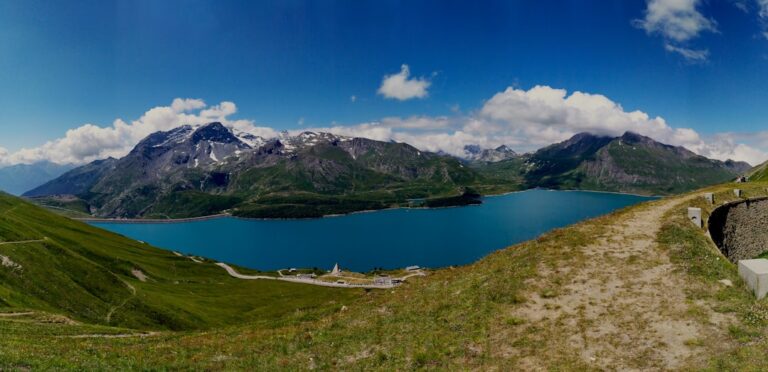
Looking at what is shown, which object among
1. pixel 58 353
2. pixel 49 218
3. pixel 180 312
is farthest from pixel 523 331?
pixel 49 218

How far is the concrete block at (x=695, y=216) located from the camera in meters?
32.9

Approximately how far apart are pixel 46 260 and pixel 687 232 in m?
85.7

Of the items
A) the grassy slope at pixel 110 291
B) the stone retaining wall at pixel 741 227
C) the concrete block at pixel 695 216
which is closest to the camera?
the concrete block at pixel 695 216

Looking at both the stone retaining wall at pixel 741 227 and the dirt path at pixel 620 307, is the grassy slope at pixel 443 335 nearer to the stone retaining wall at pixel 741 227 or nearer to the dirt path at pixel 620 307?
the dirt path at pixel 620 307

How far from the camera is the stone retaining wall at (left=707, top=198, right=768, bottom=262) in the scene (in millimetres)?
37812

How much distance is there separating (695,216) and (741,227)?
13263mm

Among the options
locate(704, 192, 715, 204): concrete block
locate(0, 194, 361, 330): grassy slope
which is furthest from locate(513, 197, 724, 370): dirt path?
locate(704, 192, 715, 204): concrete block

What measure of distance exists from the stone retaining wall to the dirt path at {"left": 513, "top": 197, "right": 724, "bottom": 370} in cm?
1513

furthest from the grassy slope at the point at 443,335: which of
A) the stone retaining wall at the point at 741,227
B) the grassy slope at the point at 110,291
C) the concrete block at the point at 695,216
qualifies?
the stone retaining wall at the point at 741,227

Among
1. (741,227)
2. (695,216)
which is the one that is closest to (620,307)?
(695,216)

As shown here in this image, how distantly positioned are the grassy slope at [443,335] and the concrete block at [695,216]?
292 cm

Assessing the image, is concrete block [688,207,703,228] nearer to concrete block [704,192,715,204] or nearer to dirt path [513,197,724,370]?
dirt path [513,197,724,370]

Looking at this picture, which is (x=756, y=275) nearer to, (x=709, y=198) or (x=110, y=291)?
(x=709, y=198)

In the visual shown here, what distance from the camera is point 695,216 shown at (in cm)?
3341
